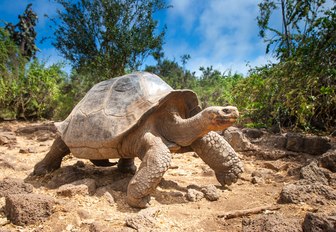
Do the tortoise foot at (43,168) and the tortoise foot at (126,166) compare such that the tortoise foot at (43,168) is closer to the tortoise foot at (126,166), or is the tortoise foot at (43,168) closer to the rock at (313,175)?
the tortoise foot at (126,166)

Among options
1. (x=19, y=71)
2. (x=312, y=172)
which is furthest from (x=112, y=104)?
(x=19, y=71)

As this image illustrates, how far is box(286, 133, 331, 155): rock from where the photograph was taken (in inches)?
196

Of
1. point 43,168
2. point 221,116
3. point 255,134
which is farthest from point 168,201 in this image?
point 255,134

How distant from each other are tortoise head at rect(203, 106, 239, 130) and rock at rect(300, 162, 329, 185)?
3.49 feet

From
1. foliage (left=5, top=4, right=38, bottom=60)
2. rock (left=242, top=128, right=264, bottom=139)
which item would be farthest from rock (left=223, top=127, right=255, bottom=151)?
foliage (left=5, top=4, right=38, bottom=60)

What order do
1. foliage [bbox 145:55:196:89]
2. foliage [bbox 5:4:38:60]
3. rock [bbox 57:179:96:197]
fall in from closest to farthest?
rock [bbox 57:179:96:197] < foliage [bbox 145:55:196:89] < foliage [bbox 5:4:38:60]

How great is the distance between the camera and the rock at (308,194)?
108 inches

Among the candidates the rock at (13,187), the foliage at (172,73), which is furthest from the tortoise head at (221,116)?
the foliage at (172,73)

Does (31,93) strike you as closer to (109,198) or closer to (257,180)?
(109,198)

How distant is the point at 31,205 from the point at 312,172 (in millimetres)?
2955

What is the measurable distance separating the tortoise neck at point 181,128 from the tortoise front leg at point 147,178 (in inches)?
16.0

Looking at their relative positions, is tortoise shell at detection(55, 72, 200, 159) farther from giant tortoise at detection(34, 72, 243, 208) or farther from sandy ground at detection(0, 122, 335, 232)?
sandy ground at detection(0, 122, 335, 232)

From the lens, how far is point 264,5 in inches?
440

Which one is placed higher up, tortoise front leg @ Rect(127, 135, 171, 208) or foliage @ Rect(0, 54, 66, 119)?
foliage @ Rect(0, 54, 66, 119)
